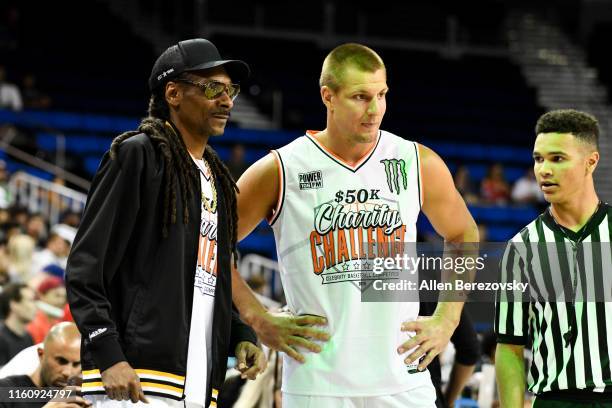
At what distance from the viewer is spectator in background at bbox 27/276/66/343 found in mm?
7119

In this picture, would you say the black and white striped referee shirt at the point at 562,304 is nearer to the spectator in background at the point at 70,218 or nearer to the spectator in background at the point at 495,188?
the spectator in background at the point at 70,218

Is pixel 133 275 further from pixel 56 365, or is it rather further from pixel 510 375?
pixel 56 365

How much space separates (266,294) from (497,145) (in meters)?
7.59

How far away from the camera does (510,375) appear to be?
3443mm

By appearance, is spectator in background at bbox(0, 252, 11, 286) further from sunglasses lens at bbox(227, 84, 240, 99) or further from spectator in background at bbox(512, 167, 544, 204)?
spectator in background at bbox(512, 167, 544, 204)

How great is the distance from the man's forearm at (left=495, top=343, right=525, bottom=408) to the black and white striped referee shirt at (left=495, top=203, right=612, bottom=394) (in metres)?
0.03

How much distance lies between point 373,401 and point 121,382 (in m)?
0.90

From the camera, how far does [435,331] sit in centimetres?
341

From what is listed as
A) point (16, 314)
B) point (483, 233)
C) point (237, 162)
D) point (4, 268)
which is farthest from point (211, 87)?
point (237, 162)

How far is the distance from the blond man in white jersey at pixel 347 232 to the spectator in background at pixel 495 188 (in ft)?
39.7

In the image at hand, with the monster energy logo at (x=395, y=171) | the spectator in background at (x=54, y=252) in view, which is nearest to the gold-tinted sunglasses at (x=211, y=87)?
the monster energy logo at (x=395, y=171)

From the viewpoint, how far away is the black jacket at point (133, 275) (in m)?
2.82

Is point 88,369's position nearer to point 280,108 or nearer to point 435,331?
point 435,331

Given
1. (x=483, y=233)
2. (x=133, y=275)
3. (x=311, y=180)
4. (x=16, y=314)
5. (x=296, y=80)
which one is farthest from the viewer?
(x=296, y=80)
